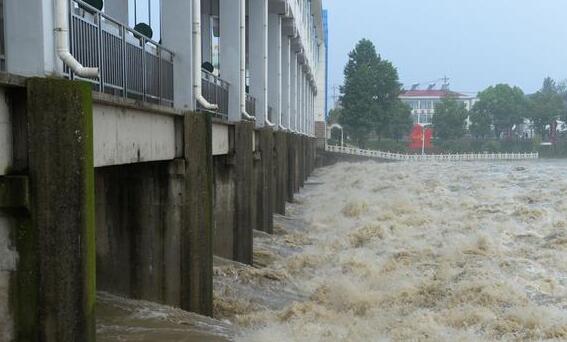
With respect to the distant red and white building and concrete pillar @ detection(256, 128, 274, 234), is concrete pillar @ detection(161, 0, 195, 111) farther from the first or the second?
the distant red and white building

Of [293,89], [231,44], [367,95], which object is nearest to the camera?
[231,44]

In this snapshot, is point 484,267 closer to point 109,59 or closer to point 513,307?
point 513,307

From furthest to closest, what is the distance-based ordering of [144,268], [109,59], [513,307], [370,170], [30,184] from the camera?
[370,170] < [513,307] < [144,268] < [109,59] < [30,184]

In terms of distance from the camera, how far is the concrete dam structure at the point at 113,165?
4.49m

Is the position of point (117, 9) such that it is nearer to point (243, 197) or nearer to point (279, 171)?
point (243, 197)

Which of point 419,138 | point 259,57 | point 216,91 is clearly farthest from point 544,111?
point 216,91

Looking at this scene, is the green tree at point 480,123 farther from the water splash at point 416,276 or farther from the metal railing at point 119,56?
the metal railing at point 119,56

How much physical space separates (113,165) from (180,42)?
3.18m

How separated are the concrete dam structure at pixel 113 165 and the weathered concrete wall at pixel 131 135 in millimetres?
22

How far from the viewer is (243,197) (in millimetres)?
13258

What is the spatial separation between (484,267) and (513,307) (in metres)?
3.03

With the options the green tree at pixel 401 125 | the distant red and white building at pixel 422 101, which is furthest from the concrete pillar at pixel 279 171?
the distant red and white building at pixel 422 101

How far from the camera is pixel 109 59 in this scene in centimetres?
751

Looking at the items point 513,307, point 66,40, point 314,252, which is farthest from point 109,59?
point 314,252
